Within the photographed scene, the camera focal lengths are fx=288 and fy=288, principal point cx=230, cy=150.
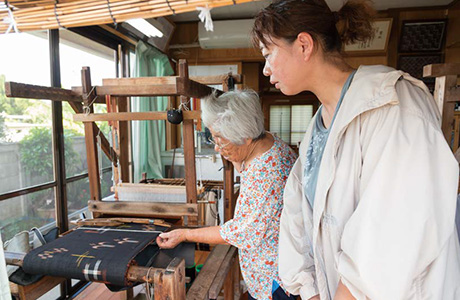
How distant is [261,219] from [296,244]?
17 centimetres

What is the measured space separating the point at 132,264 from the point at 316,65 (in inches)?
34.3

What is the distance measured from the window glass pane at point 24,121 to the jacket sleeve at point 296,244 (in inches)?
75.2

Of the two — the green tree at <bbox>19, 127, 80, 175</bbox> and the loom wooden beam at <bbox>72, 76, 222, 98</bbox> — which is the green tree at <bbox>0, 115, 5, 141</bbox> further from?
the loom wooden beam at <bbox>72, 76, 222, 98</bbox>

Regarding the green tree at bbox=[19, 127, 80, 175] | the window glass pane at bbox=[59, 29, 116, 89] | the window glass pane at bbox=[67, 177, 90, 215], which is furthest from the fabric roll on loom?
the window glass pane at bbox=[59, 29, 116, 89]

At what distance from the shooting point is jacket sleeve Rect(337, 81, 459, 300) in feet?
1.85

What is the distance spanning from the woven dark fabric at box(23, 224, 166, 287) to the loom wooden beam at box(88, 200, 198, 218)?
5.3 inches

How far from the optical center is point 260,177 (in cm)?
109

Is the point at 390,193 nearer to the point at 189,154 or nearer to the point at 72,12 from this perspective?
the point at 72,12

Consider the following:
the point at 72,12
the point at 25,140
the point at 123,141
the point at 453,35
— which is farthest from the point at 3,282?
the point at 453,35

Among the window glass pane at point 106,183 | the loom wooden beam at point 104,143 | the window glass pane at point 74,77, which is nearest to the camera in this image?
the loom wooden beam at point 104,143

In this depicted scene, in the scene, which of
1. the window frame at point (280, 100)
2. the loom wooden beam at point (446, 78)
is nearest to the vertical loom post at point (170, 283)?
the loom wooden beam at point (446, 78)

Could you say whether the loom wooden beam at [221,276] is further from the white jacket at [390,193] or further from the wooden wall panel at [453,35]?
the wooden wall panel at [453,35]

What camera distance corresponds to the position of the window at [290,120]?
6082 millimetres

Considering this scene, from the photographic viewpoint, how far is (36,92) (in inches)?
→ 46.1
